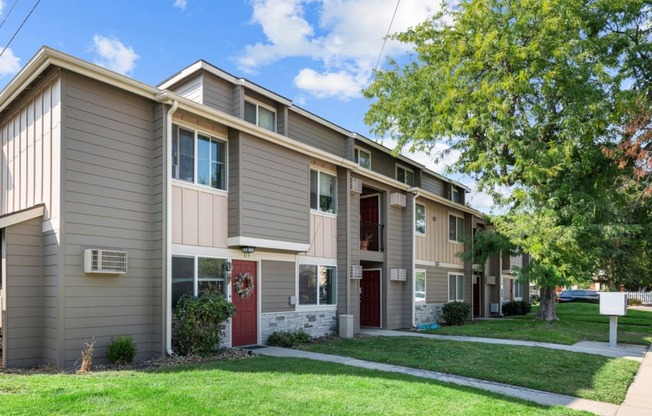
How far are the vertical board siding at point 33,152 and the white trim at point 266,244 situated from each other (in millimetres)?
3733

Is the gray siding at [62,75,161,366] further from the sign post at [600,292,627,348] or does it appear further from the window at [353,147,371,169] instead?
the sign post at [600,292,627,348]

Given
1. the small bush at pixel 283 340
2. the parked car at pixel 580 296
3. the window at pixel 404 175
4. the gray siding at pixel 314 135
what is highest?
the gray siding at pixel 314 135

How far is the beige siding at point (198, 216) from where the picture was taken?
386 inches

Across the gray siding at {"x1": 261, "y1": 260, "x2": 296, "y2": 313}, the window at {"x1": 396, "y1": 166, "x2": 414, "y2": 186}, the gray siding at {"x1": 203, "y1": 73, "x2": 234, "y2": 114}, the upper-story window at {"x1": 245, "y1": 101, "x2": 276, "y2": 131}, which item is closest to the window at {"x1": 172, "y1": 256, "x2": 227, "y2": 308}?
the gray siding at {"x1": 261, "y1": 260, "x2": 296, "y2": 313}

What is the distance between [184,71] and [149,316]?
20.7ft

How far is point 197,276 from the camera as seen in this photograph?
33.3 ft

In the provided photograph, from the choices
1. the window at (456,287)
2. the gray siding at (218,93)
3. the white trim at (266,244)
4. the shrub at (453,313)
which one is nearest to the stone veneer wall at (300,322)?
the white trim at (266,244)

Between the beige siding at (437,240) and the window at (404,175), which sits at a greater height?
the window at (404,175)

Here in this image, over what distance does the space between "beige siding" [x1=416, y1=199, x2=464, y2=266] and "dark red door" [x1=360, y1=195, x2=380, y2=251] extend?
220 cm

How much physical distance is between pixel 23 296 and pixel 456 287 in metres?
17.3

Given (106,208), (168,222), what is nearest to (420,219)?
(168,222)

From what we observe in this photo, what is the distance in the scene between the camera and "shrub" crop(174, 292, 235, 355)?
9172 mm

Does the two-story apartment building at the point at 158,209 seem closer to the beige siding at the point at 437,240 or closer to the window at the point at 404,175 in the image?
the beige siding at the point at 437,240

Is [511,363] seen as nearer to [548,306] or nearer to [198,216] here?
[198,216]
